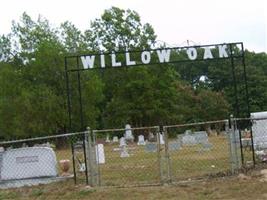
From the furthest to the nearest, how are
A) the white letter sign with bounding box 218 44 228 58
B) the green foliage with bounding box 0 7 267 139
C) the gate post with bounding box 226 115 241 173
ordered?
the green foliage with bounding box 0 7 267 139, the white letter sign with bounding box 218 44 228 58, the gate post with bounding box 226 115 241 173

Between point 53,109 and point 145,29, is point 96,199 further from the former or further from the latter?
point 145,29

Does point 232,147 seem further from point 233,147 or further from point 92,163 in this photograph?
point 92,163

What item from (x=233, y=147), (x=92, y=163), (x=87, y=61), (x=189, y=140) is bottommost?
(x=189, y=140)

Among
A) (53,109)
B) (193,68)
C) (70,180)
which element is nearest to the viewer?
(70,180)

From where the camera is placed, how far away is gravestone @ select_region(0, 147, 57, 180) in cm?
1611

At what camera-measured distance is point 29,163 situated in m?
16.3

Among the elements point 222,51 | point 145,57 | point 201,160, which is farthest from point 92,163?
point 201,160

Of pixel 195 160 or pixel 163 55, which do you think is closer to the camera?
pixel 163 55

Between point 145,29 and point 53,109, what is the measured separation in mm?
12177

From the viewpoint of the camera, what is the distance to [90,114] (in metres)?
53.1

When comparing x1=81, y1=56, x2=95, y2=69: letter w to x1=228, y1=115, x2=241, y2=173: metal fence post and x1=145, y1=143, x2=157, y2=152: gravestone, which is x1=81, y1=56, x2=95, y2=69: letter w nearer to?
x1=228, y1=115, x2=241, y2=173: metal fence post

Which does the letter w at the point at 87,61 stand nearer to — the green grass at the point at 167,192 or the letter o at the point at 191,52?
the letter o at the point at 191,52

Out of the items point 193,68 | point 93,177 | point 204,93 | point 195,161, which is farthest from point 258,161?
point 193,68

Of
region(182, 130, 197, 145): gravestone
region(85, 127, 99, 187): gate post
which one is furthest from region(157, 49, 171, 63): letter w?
region(182, 130, 197, 145): gravestone
